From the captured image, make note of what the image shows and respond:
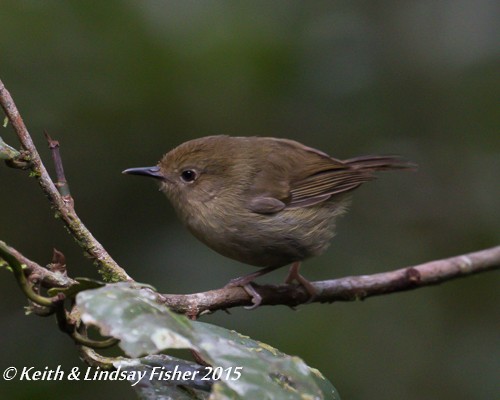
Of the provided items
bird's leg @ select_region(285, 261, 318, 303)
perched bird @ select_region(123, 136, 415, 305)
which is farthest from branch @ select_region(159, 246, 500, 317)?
perched bird @ select_region(123, 136, 415, 305)

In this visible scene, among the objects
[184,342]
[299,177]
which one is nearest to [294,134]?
[299,177]

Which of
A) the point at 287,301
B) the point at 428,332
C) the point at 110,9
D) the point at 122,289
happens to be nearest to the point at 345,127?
the point at 428,332

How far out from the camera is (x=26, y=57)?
4309 millimetres

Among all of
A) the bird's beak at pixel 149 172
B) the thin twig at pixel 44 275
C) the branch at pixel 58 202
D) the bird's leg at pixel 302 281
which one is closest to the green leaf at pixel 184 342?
the thin twig at pixel 44 275

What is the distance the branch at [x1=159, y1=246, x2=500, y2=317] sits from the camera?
2.28m

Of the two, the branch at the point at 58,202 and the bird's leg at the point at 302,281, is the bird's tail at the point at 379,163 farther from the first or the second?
the branch at the point at 58,202

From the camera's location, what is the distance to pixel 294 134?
521 cm

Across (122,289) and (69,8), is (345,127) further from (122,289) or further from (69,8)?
(122,289)

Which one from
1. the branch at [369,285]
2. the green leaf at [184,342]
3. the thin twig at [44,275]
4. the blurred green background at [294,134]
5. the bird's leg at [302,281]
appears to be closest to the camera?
the green leaf at [184,342]

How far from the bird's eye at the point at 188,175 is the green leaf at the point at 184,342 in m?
2.42

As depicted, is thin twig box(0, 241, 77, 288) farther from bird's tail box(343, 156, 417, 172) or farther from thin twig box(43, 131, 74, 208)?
bird's tail box(343, 156, 417, 172)

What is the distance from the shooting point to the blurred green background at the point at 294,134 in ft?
14.1

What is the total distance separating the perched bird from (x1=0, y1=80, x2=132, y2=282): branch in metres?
1.17

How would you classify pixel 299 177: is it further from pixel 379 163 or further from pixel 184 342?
pixel 184 342
